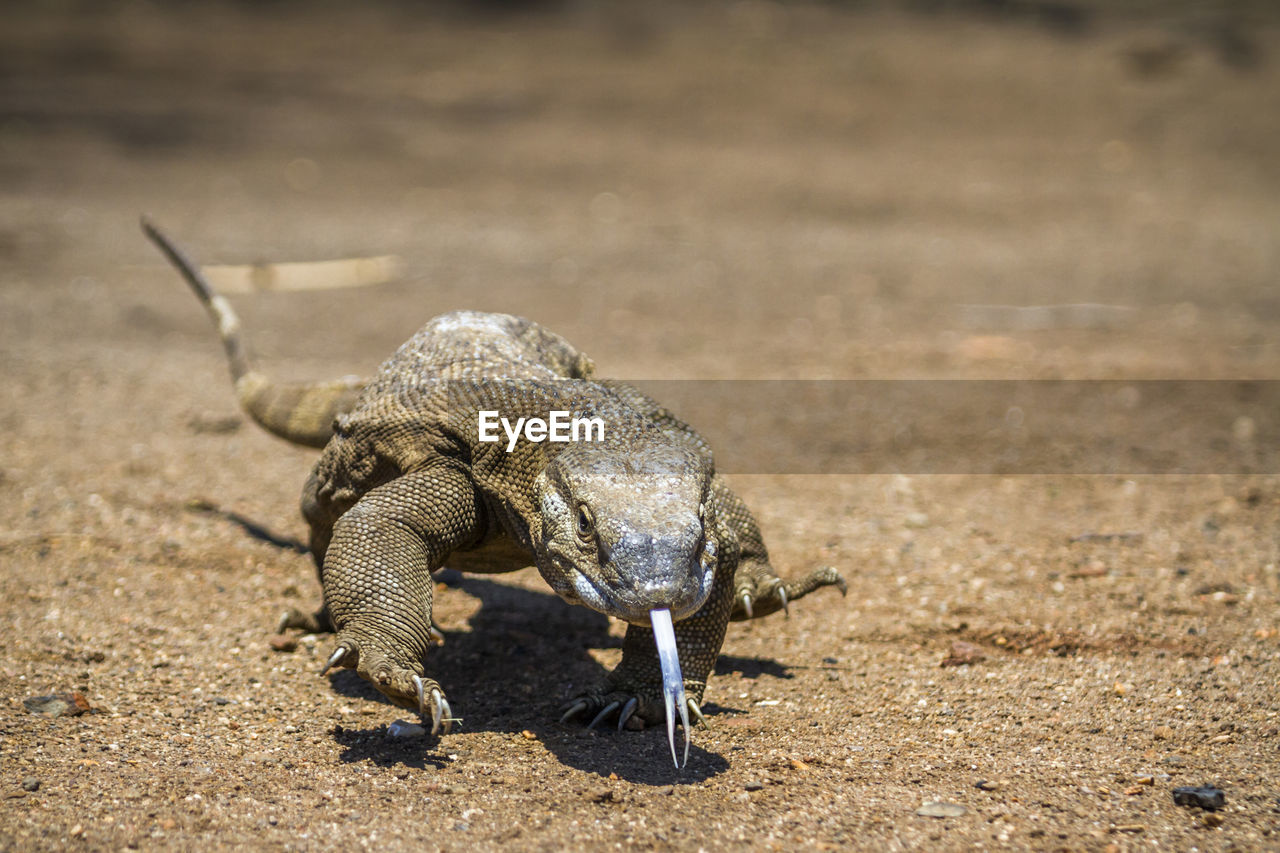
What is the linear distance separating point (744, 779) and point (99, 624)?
8.66ft

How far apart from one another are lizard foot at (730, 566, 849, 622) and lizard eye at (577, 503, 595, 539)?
3.84 ft

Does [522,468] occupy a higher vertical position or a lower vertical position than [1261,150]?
lower

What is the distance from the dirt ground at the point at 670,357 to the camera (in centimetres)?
337

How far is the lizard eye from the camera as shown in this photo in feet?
10.2

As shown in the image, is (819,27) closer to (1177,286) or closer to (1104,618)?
(1177,286)

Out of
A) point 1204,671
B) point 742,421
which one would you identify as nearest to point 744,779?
point 1204,671

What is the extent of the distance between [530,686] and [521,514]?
1016 mm

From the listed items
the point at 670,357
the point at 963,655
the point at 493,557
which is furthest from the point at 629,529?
the point at 670,357

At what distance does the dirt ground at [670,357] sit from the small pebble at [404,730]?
0.08 meters

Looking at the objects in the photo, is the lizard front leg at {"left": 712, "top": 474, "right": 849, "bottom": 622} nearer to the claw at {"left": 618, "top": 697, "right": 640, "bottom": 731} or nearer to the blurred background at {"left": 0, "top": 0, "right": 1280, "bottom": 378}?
the claw at {"left": 618, "top": 697, "right": 640, "bottom": 731}

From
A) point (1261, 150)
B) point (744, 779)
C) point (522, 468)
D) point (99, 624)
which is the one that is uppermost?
point (1261, 150)

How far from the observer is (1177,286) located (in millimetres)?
12297

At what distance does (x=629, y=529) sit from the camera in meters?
2.98

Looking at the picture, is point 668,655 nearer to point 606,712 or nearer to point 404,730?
point 606,712
